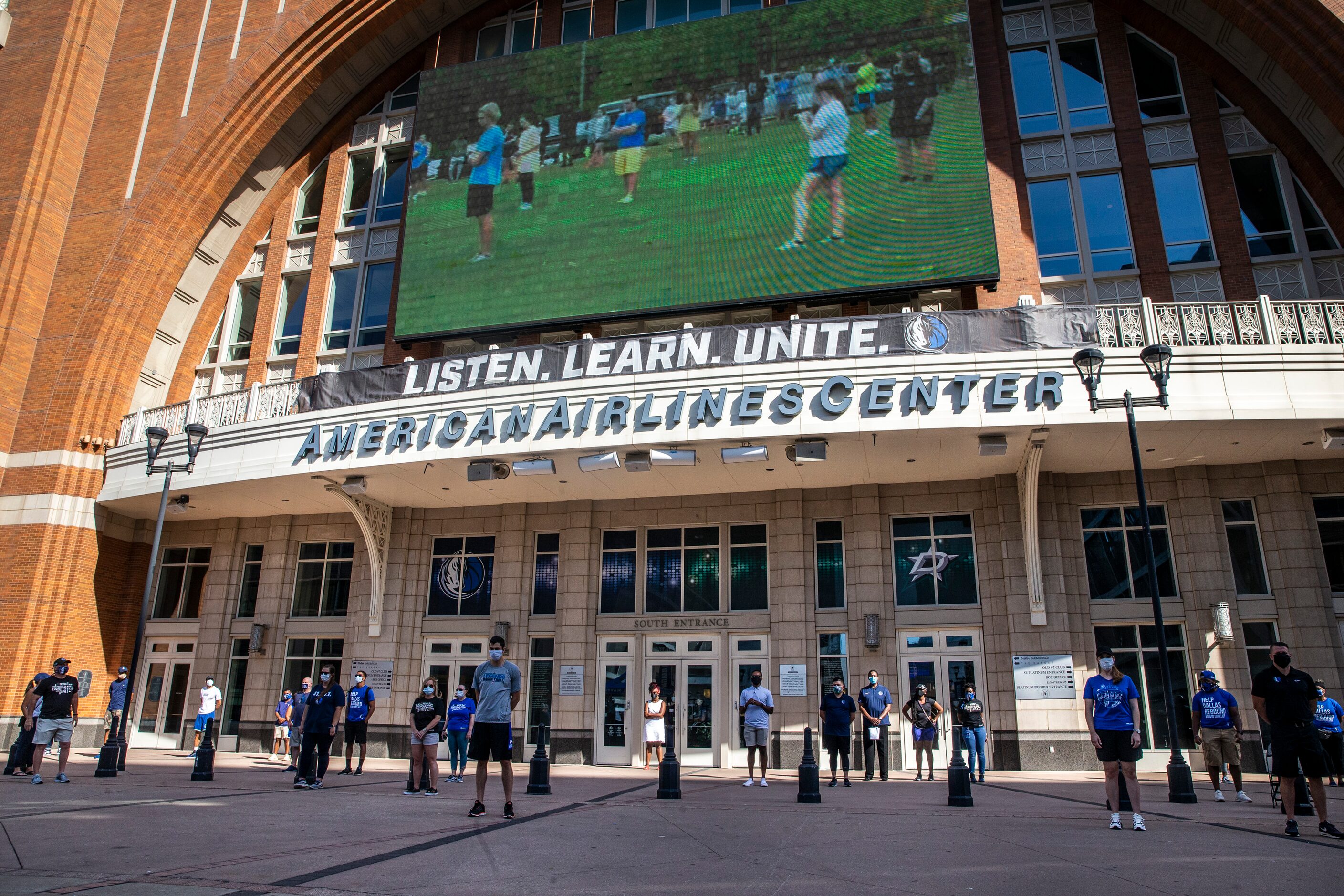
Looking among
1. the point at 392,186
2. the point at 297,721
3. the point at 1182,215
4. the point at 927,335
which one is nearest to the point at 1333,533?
the point at 1182,215

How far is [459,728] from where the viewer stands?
13.7 metres

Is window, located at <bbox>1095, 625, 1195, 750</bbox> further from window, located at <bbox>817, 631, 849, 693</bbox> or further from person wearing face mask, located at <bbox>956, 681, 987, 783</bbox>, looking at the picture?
window, located at <bbox>817, 631, 849, 693</bbox>

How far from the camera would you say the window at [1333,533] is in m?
17.2

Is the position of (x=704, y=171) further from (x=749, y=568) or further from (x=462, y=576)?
(x=462, y=576)

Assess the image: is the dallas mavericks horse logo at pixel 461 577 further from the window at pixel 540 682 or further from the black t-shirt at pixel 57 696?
the black t-shirt at pixel 57 696

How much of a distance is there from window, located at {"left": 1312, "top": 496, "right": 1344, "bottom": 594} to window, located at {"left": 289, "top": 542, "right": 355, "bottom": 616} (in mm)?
22309

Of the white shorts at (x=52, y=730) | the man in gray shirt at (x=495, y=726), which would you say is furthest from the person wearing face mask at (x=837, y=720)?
the white shorts at (x=52, y=730)

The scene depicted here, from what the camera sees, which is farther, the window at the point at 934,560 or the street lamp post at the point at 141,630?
the window at the point at 934,560

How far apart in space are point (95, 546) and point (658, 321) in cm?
1635

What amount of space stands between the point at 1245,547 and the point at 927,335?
27.4ft

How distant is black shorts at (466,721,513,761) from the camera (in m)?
9.10

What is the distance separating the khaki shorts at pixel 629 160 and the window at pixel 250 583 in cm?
1455

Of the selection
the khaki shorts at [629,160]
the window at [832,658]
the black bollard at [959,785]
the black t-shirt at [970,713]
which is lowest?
the black bollard at [959,785]

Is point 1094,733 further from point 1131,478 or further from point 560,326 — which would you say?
point 560,326
